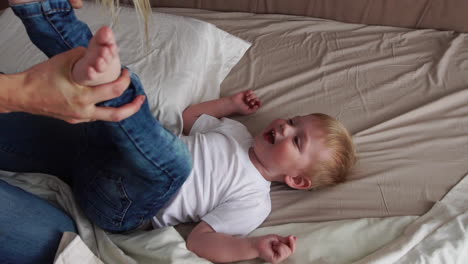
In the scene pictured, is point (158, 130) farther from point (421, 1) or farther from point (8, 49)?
point (421, 1)

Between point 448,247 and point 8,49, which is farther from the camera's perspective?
point 8,49

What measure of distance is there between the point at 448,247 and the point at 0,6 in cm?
232

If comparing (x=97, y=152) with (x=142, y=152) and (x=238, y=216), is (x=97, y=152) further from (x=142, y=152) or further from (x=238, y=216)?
(x=238, y=216)

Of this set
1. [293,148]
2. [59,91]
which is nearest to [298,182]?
[293,148]

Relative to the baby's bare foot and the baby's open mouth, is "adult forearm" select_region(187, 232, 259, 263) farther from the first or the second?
the baby's bare foot

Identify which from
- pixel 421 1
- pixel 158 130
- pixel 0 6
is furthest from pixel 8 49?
pixel 421 1

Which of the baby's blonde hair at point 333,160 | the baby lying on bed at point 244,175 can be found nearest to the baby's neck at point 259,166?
the baby lying on bed at point 244,175

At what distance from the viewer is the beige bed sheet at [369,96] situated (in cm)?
99

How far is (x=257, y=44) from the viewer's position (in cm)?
146

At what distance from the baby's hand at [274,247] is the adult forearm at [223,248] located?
1 centimetres

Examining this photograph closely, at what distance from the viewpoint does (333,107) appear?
1.21 meters

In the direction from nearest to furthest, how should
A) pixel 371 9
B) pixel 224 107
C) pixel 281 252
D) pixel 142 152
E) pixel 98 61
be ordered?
pixel 98 61 → pixel 142 152 → pixel 281 252 → pixel 224 107 → pixel 371 9

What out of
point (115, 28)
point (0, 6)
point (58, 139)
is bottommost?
point (0, 6)

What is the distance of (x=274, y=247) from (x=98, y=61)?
536 millimetres
